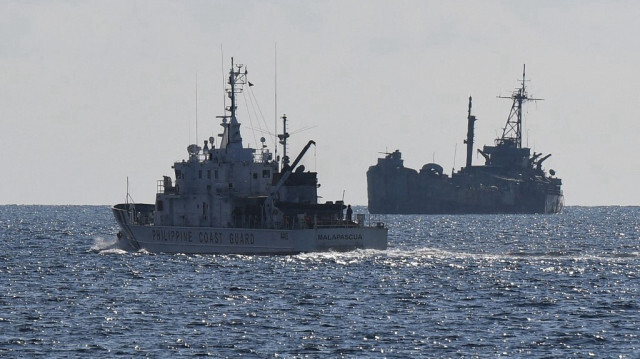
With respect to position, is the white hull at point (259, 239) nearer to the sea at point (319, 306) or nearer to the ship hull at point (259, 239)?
the ship hull at point (259, 239)

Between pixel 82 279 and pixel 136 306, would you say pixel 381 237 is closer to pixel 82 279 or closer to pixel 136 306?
pixel 82 279

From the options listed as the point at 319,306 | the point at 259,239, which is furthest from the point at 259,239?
the point at 319,306

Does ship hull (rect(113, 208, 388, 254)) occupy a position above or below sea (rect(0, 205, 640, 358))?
above

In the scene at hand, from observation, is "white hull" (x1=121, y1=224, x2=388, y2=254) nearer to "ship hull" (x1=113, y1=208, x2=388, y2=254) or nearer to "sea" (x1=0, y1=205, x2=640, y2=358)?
"ship hull" (x1=113, y1=208, x2=388, y2=254)

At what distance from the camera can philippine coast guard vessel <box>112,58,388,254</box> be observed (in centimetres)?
6588

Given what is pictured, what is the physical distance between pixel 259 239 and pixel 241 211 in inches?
85.6

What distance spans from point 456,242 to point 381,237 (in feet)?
119

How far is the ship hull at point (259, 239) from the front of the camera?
213 ft

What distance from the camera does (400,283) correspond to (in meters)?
55.2

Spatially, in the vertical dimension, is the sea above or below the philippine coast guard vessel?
below

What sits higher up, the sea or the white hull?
the white hull

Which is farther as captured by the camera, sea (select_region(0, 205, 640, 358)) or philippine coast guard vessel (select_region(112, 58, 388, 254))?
philippine coast guard vessel (select_region(112, 58, 388, 254))

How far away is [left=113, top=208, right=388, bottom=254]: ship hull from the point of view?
65.0 m

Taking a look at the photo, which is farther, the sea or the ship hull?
the ship hull
